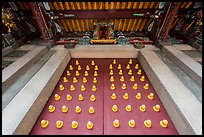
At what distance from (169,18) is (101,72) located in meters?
2.67

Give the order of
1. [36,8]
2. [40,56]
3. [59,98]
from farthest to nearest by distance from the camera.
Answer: [36,8] < [40,56] < [59,98]

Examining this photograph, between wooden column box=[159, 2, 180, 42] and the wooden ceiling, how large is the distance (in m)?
0.51

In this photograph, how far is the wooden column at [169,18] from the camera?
4.14m

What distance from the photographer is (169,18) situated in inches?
175

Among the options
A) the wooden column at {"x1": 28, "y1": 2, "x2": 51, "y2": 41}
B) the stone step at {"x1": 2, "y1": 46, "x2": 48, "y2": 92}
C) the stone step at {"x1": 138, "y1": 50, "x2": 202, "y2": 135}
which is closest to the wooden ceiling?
the wooden column at {"x1": 28, "y1": 2, "x2": 51, "y2": 41}

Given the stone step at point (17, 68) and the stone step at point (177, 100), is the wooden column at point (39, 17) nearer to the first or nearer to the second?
the stone step at point (17, 68)

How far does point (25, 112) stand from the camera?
191cm

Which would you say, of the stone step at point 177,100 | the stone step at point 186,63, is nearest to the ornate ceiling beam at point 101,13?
the stone step at point 186,63

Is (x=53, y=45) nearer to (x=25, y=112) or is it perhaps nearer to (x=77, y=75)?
(x=77, y=75)

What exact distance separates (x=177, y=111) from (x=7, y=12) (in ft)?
16.5

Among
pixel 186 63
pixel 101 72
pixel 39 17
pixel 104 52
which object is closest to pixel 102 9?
pixel 104 52

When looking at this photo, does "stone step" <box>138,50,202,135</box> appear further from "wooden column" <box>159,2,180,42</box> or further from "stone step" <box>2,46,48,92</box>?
"stone step" <box>2,46,48,92</box>

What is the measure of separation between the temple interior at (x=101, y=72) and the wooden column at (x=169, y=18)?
3cm

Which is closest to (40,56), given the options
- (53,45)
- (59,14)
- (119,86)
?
(53,45)
